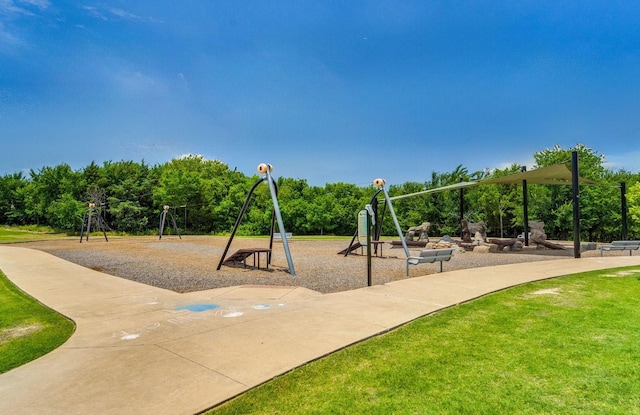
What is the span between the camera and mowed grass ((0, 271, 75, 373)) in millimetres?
4191

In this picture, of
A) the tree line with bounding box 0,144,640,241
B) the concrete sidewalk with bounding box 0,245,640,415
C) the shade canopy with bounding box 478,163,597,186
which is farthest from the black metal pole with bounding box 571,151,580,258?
the tree line with bounding box 0,144,640,241

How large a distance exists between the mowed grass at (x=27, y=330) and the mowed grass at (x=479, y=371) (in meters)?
3.00

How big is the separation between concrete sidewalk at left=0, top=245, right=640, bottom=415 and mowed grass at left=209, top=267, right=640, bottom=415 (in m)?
0.35

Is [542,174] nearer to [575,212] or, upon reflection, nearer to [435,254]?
[575,212]

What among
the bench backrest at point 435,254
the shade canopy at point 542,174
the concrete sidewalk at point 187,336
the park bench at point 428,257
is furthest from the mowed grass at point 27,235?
the shade canopy at point 542,174

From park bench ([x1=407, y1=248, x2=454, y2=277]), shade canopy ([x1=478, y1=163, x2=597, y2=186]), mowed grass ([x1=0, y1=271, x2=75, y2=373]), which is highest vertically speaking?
shade canopy ([x1=478, y1=163, x2=597, y2=186])

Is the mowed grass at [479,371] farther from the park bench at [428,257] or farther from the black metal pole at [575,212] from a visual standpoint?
the black metal pole at [575,212]

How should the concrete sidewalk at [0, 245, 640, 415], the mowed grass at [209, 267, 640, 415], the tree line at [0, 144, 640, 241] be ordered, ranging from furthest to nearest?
the tree line at [0, 144, 640, 241] → the concrete sidewalk at [0, 245, 640, 415] → the mowed grass at [209, 267, 640, 415]

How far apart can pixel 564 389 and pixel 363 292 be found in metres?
4.53

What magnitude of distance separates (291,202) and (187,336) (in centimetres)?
3474

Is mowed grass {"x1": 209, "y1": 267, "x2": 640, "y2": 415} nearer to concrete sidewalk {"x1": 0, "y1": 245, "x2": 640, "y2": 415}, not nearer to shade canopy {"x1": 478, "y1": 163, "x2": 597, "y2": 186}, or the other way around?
concrete sidewalk {"x1": 0, "y1": 245, "x2": 640, "y2": 415}

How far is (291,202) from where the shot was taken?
129ft

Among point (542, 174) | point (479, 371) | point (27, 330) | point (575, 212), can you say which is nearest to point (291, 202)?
point (542, 174)

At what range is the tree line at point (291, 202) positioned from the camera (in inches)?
1017
